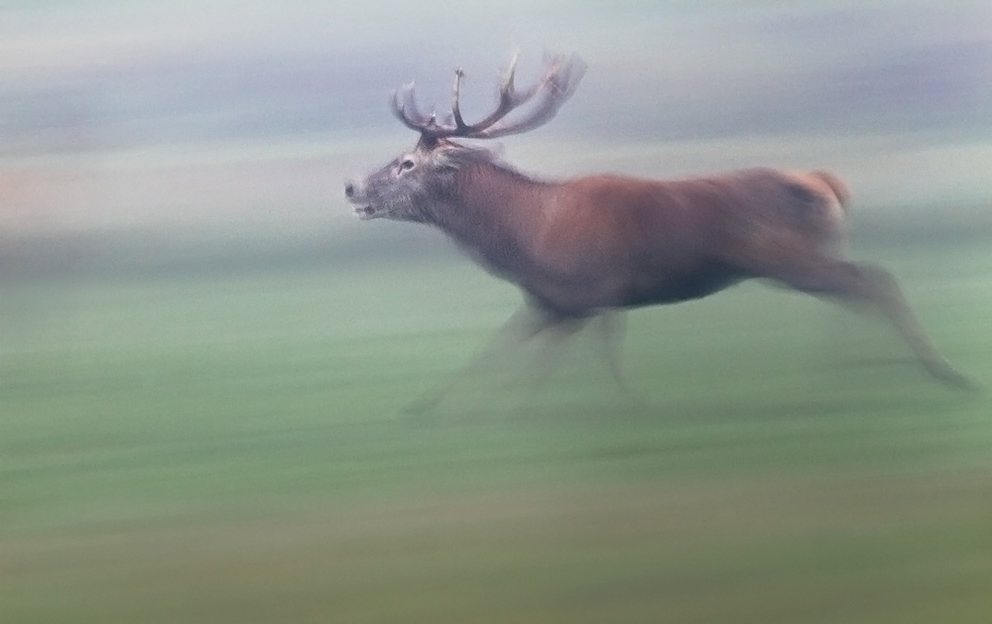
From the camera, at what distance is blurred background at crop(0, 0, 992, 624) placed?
4.99 ft

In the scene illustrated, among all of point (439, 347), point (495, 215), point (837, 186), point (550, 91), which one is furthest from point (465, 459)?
point (837, 186)

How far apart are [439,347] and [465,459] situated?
0.70 feet

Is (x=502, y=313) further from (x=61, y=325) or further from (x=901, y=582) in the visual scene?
(x=901, y=582)

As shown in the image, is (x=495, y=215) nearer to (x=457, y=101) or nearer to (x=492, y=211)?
(x=492, y=211)

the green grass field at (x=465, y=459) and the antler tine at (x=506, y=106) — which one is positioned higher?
the antler tine at (x=506, y=106)

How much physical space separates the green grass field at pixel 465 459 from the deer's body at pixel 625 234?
1.8 inches

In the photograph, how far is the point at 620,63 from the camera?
1541 millimetres

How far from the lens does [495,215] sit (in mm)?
1577

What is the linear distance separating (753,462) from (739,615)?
0.28 metres

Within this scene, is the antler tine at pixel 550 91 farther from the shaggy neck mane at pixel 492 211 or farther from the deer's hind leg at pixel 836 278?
the deer's hind leg at pixel 836 278

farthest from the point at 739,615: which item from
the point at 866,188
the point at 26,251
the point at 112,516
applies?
the point at 26,251

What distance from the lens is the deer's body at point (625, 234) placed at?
1.56 meters

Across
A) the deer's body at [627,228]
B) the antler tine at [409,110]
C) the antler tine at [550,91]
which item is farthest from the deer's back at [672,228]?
the antler tine at [409,110]

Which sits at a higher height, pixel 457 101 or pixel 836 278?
pixel 457 101
